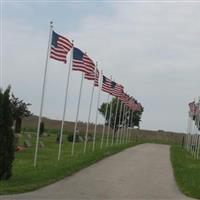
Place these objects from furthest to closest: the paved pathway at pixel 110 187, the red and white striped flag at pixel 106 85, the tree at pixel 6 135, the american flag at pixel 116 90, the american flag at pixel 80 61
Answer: the american flag at pixel 116 90 → the red and white striped flag at pixel 106 85 → the american flag at pixel 80 61 → the tree at pixel 6 135 → the paved pathway at pixel 110 187

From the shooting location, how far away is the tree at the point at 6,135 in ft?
52.3

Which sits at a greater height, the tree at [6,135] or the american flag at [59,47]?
the american flag at [59,47]

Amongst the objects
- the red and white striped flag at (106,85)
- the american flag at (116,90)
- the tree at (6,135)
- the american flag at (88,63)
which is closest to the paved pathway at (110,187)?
the tree at (6,135)

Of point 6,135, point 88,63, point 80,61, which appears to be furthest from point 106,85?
point 6,135

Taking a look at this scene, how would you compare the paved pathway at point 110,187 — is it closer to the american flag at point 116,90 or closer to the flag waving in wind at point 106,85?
the flag waving in wind at point 106,85

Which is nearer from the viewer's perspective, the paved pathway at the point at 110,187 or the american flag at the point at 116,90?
the paved pathway at the point at 110,187

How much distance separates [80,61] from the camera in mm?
29812

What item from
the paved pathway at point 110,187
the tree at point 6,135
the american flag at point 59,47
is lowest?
the paved pathway at point 110,187

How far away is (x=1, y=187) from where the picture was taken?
48.7 feet

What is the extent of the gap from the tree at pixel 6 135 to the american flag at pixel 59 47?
26.1 feet

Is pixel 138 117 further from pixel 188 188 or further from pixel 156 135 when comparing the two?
pixel 188 188

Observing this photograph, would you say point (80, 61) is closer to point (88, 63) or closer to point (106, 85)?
point (88, 63)

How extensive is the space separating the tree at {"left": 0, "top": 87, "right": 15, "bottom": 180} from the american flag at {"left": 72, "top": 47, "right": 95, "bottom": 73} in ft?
42.4

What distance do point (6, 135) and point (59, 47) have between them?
8.78 metres
